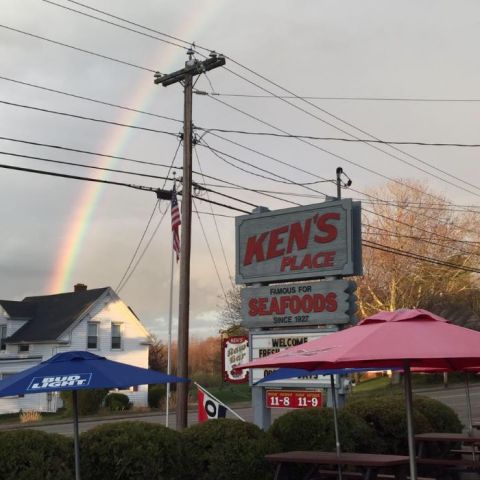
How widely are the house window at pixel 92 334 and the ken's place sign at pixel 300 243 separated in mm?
29107

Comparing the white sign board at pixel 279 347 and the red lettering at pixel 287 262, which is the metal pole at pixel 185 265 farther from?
the red lettering at pixel 287 262

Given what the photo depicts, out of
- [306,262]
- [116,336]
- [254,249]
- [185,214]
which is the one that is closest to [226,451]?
[306,262]

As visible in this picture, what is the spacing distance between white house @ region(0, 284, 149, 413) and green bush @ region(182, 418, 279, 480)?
106 ft

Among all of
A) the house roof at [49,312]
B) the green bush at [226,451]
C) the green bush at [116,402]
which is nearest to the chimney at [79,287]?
the house roof at [49,312]

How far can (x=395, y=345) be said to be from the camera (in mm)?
6051

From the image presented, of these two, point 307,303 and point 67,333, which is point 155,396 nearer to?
point 67,333

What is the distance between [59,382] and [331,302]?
26.4ft

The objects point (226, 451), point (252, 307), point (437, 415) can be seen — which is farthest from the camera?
point (252, 307)

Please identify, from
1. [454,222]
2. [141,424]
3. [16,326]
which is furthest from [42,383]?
[454,222]

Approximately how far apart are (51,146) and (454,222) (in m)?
35.8

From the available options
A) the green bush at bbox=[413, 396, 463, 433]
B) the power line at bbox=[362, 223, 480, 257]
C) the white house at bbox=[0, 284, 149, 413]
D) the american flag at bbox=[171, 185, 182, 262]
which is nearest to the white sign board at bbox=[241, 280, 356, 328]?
the green bush at bbox=[413, 396, 463, 433]

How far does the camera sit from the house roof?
42.2 metres

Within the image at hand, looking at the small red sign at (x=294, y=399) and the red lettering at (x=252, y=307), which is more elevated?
the red lettering at (x=252, y=307)

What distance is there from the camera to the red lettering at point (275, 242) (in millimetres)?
15052
